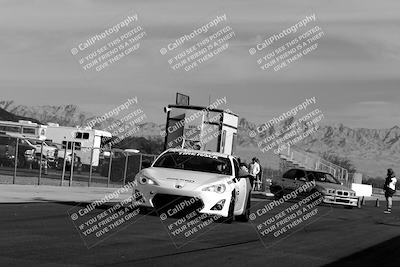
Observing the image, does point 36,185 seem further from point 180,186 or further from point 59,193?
point 180,186

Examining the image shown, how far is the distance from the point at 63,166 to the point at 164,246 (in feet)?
49.3

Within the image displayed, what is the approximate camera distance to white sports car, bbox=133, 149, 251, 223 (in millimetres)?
13336

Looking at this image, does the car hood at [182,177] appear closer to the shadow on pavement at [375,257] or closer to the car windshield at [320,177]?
the shadow on pavement at [375,257]

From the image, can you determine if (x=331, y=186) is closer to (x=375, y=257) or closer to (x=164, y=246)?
(x=375, y=257)

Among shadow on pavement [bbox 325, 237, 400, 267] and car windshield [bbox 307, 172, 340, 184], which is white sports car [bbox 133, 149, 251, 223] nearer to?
shadow on pavement [bbox 325, 237, 400, 267]

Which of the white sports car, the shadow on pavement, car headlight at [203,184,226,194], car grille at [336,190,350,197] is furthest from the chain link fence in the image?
the shadow on pavement

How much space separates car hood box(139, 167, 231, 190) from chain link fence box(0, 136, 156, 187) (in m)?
10.6

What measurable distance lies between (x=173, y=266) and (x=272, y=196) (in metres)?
20.8

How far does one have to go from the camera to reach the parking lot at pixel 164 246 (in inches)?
344

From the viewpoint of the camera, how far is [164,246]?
10.2 metres

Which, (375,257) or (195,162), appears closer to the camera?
(375,257)

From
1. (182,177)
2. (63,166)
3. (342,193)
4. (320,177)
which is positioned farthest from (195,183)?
(320,177)

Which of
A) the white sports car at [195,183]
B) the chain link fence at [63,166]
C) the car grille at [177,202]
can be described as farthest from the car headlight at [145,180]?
the chain link fence at [63,166]

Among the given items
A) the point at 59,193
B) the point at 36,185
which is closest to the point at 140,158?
the point at 36,185
